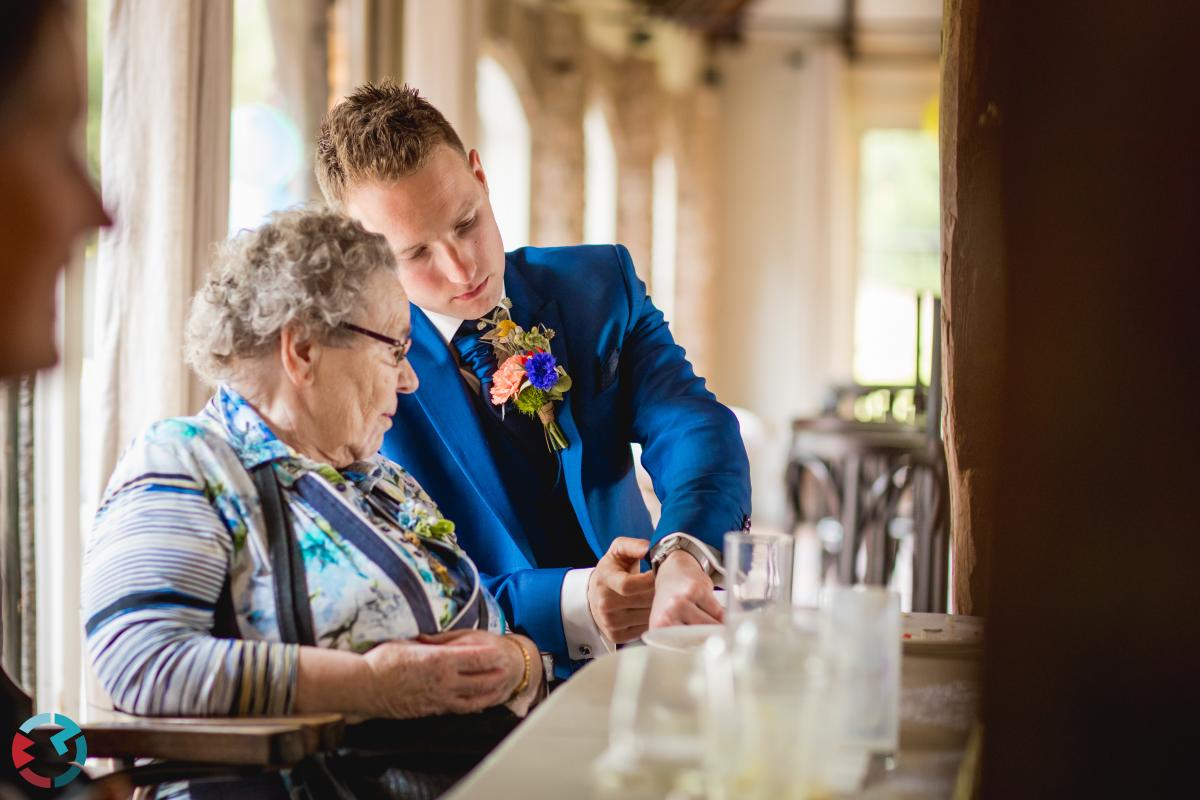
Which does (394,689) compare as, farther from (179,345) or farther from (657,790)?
(179,345)

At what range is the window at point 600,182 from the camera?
30.7ft

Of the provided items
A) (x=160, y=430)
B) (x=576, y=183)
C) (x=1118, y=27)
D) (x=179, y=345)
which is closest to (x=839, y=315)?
(x=576, y=183)

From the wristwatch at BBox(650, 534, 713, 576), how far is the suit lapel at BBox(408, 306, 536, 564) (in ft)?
1.06

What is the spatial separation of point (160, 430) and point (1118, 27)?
4.28ft

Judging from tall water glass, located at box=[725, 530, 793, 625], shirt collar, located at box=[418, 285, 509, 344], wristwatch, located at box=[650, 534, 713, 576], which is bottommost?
wristwatch, located at box=[650, 534, 713, 576]

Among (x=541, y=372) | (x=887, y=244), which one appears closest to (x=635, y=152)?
(x=887, y=244)

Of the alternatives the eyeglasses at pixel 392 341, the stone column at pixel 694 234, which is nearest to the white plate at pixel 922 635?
the eyeglasses at pixel 392 341

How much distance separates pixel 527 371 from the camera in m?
2.16

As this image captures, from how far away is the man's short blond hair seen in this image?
1986 millimetres

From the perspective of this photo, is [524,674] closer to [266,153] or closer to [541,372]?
[541,372]

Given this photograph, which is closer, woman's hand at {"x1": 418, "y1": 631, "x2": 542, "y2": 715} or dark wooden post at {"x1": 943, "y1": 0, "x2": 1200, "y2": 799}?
dark wooden post at {"x1": 943, "y1": 0, "x2": 1200, "y2": 799}

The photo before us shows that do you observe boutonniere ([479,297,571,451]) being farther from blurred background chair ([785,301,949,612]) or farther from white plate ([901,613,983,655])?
blurred background chair ([785,301,949,612])

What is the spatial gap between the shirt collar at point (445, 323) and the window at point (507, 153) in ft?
19.0

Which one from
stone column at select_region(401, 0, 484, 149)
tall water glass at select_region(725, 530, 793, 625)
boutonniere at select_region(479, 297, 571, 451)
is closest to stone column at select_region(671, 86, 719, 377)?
stone column at select_region(401, 0, 484, 149)
